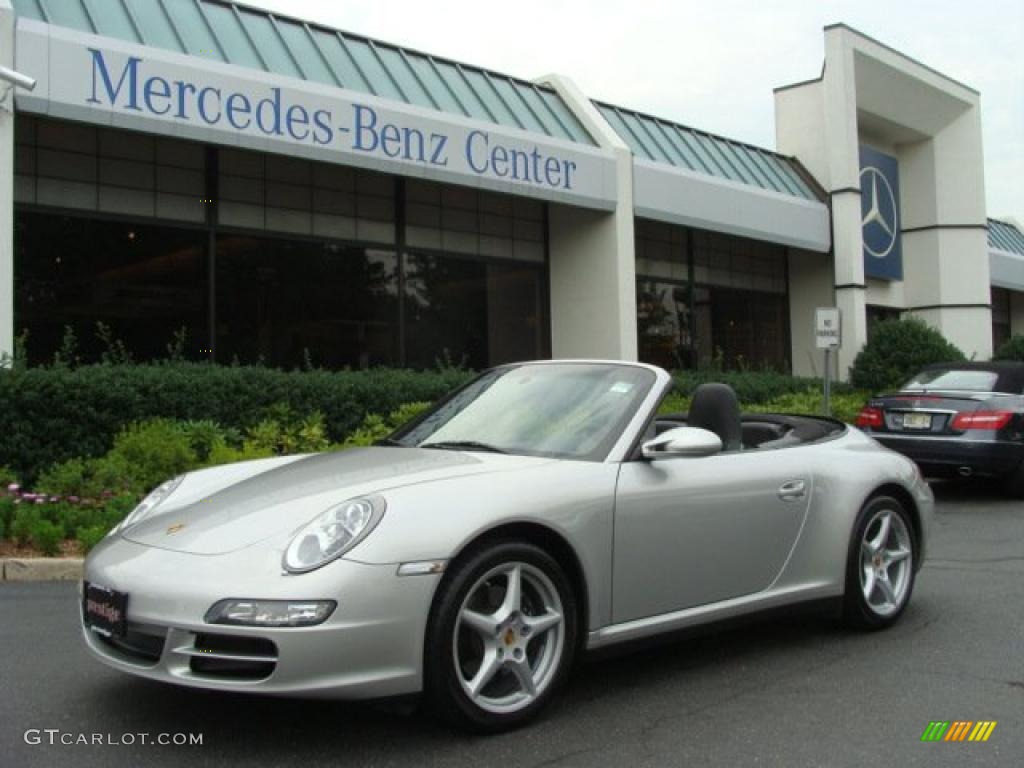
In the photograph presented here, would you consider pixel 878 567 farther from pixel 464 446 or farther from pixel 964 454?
pixel 964 454

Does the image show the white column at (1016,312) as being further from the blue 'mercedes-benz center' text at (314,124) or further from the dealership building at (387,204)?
the blue 'mercedes-benz center' text at (314,124)

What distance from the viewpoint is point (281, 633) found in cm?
318

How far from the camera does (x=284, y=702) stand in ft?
12.8

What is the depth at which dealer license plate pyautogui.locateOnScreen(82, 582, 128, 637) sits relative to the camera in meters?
3.45

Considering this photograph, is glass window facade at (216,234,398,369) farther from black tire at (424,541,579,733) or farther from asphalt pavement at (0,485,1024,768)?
black tire at (424,541,579,733)

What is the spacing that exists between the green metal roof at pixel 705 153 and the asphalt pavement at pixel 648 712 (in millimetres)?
14227

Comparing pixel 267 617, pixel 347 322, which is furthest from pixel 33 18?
pixel 267 617

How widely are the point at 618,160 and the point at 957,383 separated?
23.9 feet

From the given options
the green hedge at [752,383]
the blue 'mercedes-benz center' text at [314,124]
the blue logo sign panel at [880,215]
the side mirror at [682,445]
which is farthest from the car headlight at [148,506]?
the blue logo sign panel at [880,215]

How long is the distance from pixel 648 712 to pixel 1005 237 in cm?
3162

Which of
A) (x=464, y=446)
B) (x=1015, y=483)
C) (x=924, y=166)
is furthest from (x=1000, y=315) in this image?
(x=464, y=446)

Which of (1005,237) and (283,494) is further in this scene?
(1005,237)

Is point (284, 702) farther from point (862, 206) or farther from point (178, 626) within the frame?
point (862, 206)

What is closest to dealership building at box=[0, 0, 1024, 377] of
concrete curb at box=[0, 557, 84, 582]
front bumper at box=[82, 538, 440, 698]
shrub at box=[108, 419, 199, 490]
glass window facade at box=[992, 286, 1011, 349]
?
shrub at box=[108, 419, 199, 490]
